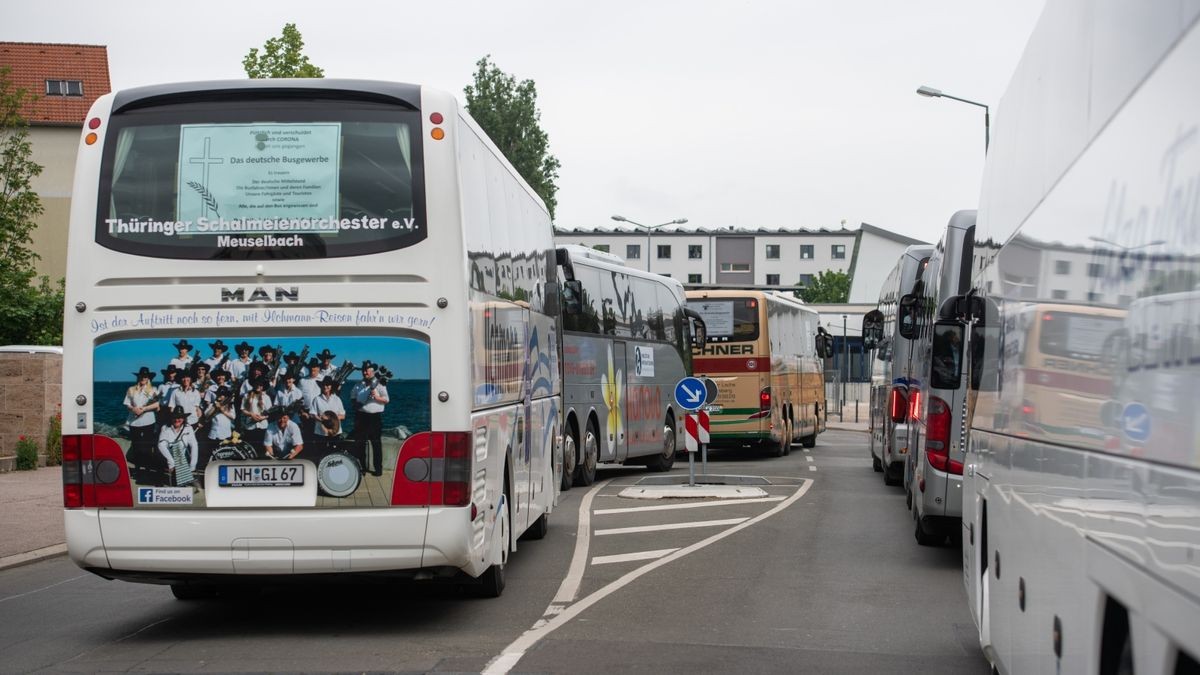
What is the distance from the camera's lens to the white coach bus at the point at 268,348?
8883 millimetres

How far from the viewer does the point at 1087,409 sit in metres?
3.94

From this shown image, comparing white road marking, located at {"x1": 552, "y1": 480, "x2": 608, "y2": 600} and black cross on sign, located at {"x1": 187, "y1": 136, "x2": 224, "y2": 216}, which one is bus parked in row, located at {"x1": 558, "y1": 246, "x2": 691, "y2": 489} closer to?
white road marking, located at {"x1": 552, "y1": 480, "x2": 608, "y2": 600}

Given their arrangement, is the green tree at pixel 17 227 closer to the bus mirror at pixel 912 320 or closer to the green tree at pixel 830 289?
the bus mirror at pixel 912 320

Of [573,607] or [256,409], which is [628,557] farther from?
[256,409]

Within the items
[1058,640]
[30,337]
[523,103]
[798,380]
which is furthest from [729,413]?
[523,103]

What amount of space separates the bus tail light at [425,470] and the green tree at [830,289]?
11120 centimetres

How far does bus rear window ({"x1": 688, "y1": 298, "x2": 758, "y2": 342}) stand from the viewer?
A: 30.4m

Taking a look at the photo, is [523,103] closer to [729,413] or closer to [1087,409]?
[729,413]

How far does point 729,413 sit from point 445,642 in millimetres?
21255

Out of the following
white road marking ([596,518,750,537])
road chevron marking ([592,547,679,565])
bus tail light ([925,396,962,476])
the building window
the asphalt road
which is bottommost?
white road marking ([596,518,750,537])

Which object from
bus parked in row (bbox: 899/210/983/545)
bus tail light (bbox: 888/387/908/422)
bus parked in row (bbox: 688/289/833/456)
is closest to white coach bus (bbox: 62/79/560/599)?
bus parked in row (bbox: 899/210/983/545)

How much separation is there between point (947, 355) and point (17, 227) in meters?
22.0

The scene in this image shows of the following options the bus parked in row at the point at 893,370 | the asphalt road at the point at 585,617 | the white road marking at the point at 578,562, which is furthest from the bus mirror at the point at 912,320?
the white road marking at the point at 578,562

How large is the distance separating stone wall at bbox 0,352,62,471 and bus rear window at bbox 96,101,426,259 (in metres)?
17.2
